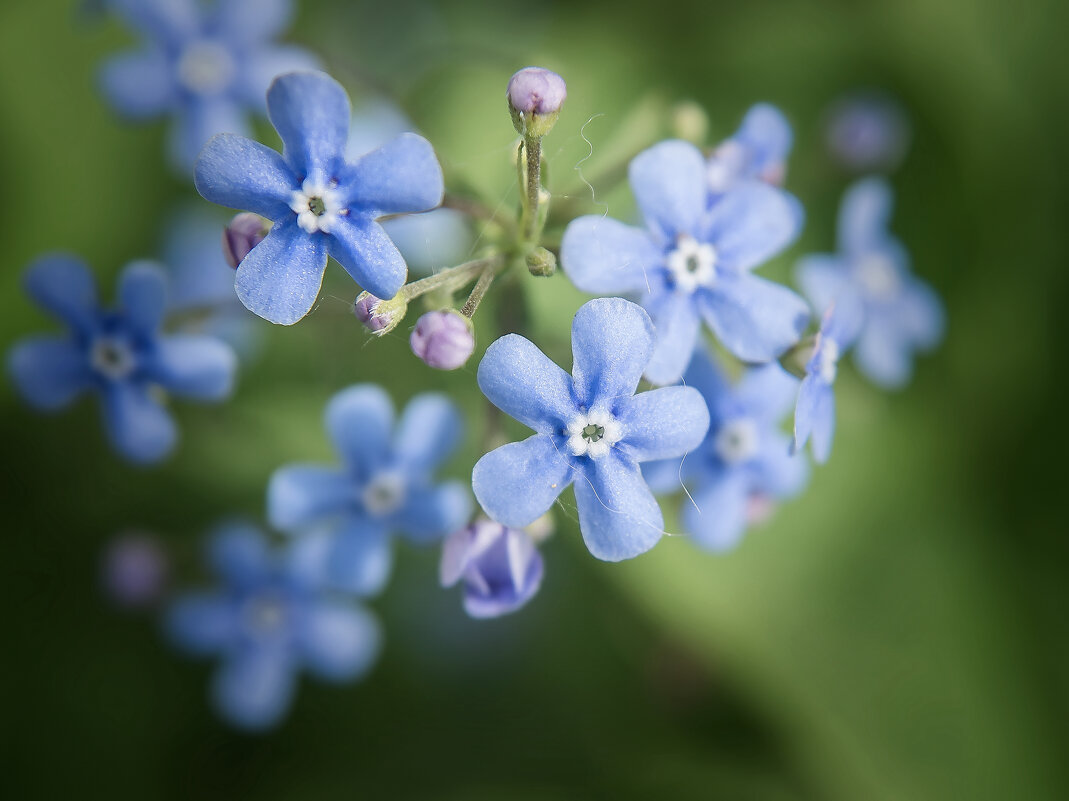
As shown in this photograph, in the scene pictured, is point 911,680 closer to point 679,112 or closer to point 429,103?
point 679,112

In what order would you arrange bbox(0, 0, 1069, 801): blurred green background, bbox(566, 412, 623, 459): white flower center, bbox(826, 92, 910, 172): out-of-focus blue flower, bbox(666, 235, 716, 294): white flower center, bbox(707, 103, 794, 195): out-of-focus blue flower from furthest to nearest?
bbox(826, 92, 910, 172): out-of-focus blue flower < bbox(0, 0, 1069, 801): blurred green background < bbox(707, 103, 794, 195): out-of-focus blue flower < bbox(666, 235, 716, 294): white flower center < bbox(566, 412, 623, 459): white flower center

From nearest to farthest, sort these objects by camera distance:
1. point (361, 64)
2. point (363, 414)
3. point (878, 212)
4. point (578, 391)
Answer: point (578, 391)
point (363, 414)
point (878, 212)
point (361, 64)

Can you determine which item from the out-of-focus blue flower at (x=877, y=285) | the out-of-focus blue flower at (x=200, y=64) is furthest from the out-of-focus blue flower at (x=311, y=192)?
the out-of-focus blue flower at (x=877, y=285)

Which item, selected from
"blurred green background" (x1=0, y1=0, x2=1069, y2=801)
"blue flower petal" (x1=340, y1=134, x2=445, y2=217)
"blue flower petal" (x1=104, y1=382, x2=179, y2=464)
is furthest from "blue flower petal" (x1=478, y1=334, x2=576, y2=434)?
"blurred green background" (x1=0, y1=0, x2=1069, y2=801)

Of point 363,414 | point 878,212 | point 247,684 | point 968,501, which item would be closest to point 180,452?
point 247,684

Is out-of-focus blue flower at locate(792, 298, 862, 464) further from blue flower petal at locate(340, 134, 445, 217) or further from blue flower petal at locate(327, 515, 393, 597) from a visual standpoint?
blue flower petal at locate(327, 515, 393, 597)

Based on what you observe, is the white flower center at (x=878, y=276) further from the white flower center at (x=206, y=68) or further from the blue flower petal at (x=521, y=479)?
the white flower center at (x=206, y=68)
